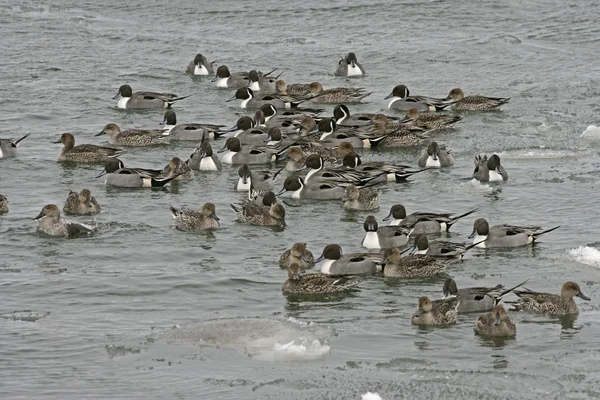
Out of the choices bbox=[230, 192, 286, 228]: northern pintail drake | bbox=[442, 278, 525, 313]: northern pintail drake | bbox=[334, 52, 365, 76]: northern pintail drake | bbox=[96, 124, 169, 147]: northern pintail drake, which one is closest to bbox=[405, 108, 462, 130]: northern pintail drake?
bbox=[334, 52, 365, 76]: northern pintail drake

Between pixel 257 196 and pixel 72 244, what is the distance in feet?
9.82

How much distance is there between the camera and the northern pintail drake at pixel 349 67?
27.1 meters

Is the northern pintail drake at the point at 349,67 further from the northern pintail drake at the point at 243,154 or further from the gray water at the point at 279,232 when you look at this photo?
the northern pintail drake at the point at 243,154

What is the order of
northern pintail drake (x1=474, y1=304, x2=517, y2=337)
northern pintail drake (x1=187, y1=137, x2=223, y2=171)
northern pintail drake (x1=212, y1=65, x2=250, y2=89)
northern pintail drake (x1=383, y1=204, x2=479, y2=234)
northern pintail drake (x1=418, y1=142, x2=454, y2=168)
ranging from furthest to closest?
northern pintail drake (x1=212, y1=65, x2=250, y2=89) → northern pintail drake (x1=187, y1=137, x2=223, y2=171) → northern pintail drake (x1=418, y1=142, x2=454, y2=168) → northern pintail drake (x1=383, y1=204, x2=479, y2=234) → northern pintail drake (x1=474, y1=304, x2=517, y2=337)

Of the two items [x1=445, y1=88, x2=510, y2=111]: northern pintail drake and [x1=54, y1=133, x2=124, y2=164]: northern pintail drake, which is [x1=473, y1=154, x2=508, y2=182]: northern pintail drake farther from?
[x1=54, y1=133, x2=124, y2=164]: northern pintail drake

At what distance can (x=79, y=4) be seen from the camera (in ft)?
114

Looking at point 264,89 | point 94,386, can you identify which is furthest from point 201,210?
point 264,89

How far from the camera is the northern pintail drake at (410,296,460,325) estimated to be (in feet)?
43.9

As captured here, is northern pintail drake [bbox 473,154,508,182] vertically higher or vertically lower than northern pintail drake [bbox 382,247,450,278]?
higher

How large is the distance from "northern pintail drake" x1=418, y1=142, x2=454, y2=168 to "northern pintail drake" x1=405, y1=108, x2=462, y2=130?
2.20 m

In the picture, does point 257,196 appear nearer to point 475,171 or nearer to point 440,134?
point 475,171

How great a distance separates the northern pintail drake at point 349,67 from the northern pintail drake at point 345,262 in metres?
12.0

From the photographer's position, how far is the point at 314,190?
19000 mm

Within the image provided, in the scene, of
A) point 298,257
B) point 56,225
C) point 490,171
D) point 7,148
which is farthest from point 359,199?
point 7,148
